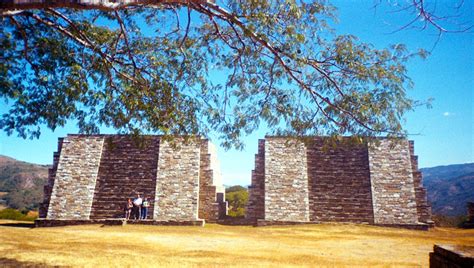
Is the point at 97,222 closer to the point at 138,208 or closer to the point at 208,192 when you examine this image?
the point at 138,208

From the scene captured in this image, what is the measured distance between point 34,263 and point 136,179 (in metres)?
14.1

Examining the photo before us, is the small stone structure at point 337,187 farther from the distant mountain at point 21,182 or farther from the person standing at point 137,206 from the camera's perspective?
the distant mountain at point 21,182

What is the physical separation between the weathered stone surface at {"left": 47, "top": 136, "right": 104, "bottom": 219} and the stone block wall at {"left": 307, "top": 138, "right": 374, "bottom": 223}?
13884 millimetres

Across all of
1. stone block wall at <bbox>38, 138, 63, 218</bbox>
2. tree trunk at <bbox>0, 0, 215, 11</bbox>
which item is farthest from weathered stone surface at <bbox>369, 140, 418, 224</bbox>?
stone block wall at <bbox>38, 138, 63, 218</bbox>

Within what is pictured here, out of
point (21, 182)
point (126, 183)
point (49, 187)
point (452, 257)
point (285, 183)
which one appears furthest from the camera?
point (21, 182)

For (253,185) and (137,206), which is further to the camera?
(253,185)

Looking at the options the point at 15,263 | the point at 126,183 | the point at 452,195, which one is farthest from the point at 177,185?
the point at 452,195

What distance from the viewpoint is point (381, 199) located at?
19.8m

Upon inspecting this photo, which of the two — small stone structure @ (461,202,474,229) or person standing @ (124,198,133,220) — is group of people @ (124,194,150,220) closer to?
person standing @ (124,198,133,220)

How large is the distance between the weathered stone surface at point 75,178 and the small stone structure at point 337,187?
1010 cm

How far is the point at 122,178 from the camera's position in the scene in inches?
836

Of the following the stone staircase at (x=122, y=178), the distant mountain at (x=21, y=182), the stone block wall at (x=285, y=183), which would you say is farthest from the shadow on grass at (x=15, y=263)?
the distant mountain at (x=21, y=182)

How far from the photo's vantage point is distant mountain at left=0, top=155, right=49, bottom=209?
4634cm

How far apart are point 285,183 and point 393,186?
6613 mm
